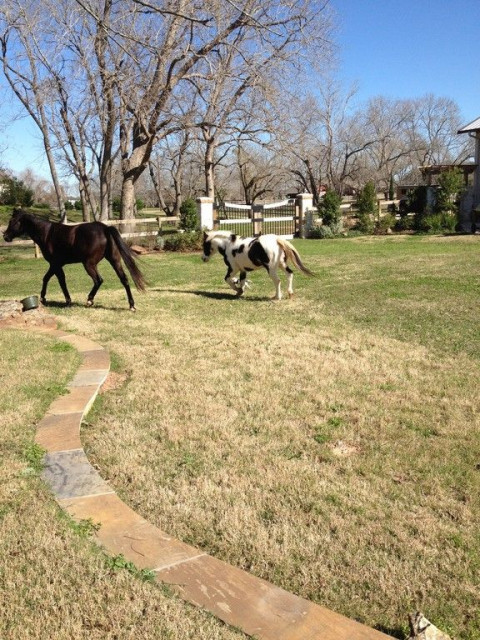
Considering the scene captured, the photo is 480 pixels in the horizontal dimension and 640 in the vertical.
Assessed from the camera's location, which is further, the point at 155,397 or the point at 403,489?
the point at 155,397

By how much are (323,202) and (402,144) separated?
4729 centimetres

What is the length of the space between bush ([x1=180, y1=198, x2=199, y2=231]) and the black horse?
12.1 metres

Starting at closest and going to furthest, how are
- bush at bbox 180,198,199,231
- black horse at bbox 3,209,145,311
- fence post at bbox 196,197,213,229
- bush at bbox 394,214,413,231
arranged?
black horse at bbox 3,209,145,311 → bush at bbox 180,198,199,231 → fence post at bbox 196,197,213,229 → bush at bbox 394,214,413,231

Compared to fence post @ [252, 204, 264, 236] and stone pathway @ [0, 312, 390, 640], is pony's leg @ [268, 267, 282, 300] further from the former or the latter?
fence post @ [252, 204, 264, 236]

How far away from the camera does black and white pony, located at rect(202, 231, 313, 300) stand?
906cm

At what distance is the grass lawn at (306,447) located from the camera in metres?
2.56

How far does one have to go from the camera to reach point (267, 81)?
21.3 m

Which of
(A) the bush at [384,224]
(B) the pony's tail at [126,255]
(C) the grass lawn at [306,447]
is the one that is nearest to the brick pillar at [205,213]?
(A) the bush at [384,224]

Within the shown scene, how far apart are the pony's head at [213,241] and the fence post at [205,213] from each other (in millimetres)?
11431

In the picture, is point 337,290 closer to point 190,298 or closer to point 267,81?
point 190,298

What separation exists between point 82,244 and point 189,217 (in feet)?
41.1

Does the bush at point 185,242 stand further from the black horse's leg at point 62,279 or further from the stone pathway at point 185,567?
the stone pathway at point 185,567

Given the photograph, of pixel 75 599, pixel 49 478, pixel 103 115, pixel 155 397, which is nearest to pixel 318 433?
pixel 155 397

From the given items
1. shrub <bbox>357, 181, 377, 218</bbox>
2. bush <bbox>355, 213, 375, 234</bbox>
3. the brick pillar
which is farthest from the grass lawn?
shrub <bbox>357, 181, 377, 218</bbox>
